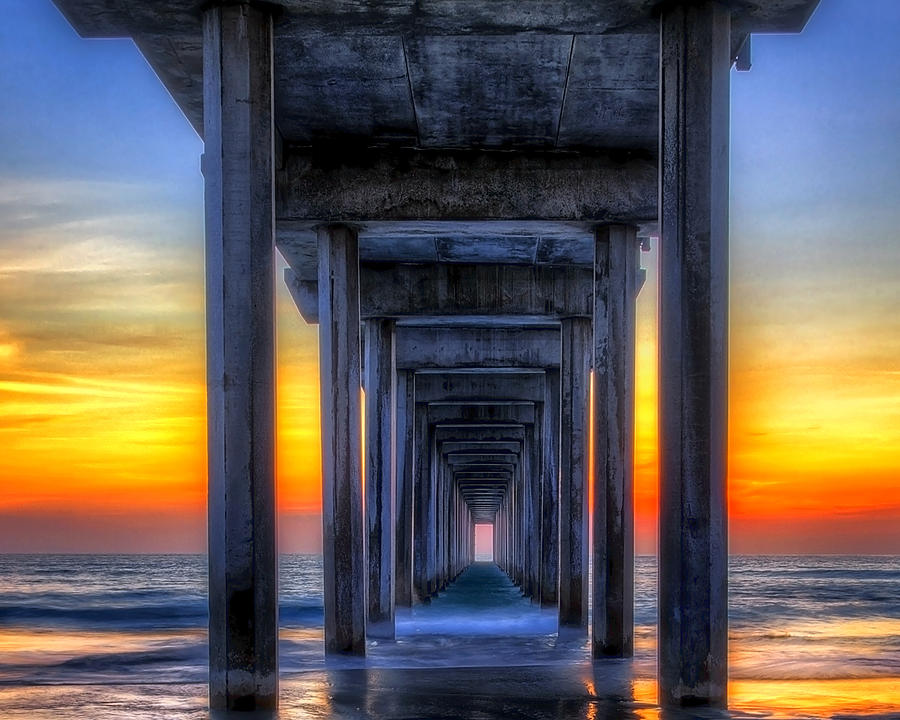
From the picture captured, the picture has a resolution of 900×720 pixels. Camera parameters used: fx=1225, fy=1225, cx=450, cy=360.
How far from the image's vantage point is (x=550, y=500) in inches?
933

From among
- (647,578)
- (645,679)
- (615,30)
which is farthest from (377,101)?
(647,578)

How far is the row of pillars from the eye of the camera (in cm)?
882

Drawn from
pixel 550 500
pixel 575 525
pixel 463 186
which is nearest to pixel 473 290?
pixel 575 525

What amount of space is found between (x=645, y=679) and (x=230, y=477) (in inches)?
175

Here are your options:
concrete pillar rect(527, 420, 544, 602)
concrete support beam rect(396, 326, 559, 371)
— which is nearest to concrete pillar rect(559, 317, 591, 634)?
concrete support beam rect(396, 326, 559, 371)

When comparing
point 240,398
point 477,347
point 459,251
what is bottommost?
point 240,398

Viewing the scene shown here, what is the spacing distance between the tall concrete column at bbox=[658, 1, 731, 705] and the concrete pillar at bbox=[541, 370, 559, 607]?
561 inches

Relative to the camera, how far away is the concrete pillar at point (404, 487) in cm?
2358

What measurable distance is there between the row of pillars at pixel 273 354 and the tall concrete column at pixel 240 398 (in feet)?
0.03

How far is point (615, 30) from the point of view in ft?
32.8

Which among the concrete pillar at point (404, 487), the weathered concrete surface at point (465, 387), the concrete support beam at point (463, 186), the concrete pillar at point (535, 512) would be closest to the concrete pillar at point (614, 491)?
the concrete support beam at point (463, 186)

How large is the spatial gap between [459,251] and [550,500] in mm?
6967

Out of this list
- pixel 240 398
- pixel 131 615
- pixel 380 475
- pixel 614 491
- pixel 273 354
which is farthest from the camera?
pixel 131 615

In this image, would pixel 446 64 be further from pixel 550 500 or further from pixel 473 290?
pixel 550 500
